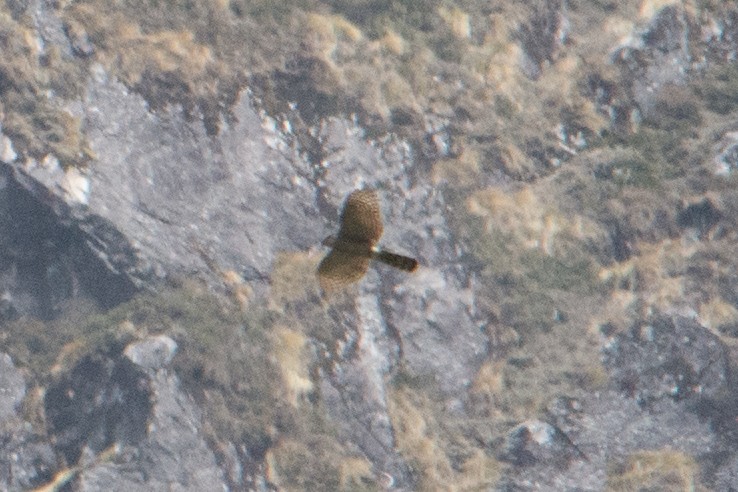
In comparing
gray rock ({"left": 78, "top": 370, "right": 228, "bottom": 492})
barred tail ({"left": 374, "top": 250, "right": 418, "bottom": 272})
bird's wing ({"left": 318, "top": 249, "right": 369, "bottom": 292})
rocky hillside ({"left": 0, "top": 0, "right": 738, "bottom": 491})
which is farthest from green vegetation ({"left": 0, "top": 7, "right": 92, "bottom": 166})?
barred tail ({"left": 374, "top": 250, "right": 418, "bottom": 272})

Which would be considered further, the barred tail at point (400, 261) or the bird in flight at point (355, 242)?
the bird in flight at point (355, 242)

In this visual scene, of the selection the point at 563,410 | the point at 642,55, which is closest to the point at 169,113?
the point at 563,410

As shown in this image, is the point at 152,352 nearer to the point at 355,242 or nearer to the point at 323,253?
the point at 323,253

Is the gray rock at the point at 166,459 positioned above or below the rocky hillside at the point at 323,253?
below

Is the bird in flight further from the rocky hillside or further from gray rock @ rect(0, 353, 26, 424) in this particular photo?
gray rock @ rect(0, 353, 26, 424)

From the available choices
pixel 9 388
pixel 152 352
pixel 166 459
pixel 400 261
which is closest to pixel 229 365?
pixel 152 352

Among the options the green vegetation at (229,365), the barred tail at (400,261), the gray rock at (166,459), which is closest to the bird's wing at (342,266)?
the barred tail at (400,261)

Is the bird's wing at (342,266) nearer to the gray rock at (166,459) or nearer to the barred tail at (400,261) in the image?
the barred tail at (400,261)
